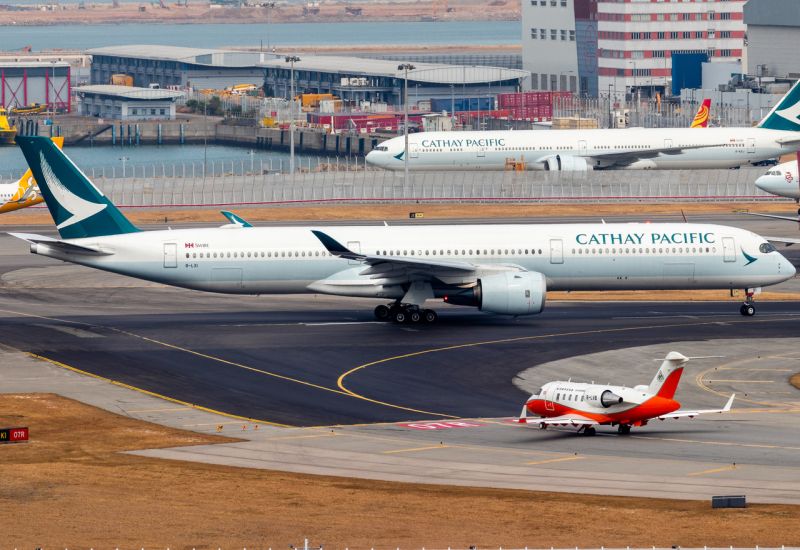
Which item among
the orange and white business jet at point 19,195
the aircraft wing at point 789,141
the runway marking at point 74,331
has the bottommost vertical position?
the runway marking at point 74,331

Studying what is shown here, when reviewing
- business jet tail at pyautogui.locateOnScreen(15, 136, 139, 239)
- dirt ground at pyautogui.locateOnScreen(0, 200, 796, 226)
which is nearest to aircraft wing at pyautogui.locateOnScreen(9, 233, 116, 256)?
business jet tail at pyautogui.locateOnScreen(15, 136, 139, 239)

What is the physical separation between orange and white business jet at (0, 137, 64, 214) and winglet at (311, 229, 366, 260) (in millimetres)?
52247

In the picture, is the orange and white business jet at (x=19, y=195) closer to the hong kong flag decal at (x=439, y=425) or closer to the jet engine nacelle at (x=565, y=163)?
the jet engine nacelle at (x=565, y=163)

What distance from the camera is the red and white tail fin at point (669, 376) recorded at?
114 feet

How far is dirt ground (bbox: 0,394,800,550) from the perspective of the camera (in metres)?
25.8

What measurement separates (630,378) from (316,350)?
14730 millimetres

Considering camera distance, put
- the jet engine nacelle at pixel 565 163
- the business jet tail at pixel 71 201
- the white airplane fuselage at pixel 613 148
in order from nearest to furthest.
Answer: the business jet tail at pixel 71 201 < the jet engine nacelle at pixel 565 163 < the white airplane fuselage at pixel 613 148

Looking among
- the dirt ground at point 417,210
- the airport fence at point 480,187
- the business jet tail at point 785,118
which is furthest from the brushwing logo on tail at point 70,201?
the business jet tail at point 785,118

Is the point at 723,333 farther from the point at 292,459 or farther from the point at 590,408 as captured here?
the point at 292,459

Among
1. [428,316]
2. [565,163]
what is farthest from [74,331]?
[565,163]

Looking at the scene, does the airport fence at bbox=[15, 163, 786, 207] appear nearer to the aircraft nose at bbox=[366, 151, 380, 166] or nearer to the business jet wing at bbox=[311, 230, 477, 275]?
the aircraft nose at bbox=[366, 151, 380, 166]

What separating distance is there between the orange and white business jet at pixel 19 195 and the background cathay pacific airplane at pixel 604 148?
38.2 metres

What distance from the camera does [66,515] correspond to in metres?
27.9

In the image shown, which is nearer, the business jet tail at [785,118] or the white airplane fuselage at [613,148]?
the white airplane fuselage at [613,148]
